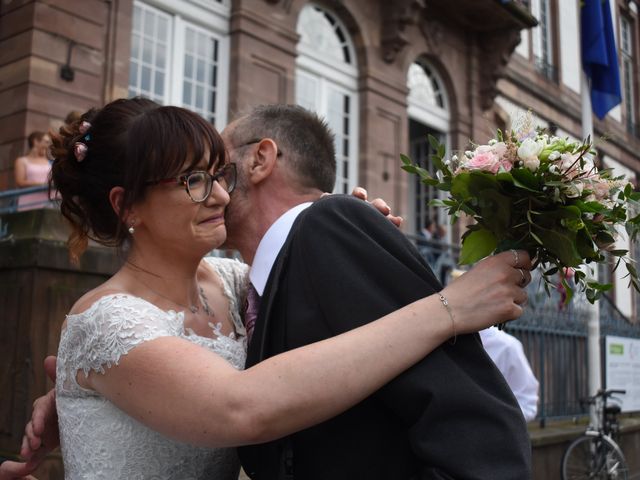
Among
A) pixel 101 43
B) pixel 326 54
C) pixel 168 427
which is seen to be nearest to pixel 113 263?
pixel 168 427

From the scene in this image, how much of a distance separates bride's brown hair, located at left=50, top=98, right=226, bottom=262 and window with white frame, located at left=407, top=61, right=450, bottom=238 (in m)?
12.0

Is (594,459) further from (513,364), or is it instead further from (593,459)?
(513,364)

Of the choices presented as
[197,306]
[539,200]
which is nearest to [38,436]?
[197,306]

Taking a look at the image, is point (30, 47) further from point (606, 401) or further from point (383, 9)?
point (606, 401)

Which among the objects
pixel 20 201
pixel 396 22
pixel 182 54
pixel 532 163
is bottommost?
pixel 532 163

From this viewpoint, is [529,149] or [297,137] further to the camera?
[297,137]

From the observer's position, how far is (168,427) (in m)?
1.60

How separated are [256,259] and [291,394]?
29.2 inches

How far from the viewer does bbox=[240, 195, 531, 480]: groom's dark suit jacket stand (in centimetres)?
146

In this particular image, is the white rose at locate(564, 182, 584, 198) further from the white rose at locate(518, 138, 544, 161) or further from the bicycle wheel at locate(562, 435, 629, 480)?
the bicycle wheel at locate(562, 435, 629, 480)

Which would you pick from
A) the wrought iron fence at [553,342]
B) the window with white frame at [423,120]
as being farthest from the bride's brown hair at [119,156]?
Result: the window with white frame at [423,120]

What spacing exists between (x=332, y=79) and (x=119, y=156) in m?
10.5

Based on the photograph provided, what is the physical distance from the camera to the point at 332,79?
12.2 metres

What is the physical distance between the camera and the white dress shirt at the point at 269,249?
2088mm
